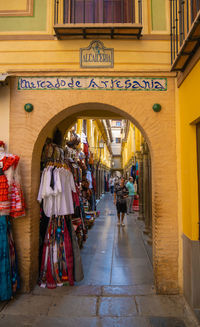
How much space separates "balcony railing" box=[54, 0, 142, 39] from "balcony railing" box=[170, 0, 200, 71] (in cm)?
58

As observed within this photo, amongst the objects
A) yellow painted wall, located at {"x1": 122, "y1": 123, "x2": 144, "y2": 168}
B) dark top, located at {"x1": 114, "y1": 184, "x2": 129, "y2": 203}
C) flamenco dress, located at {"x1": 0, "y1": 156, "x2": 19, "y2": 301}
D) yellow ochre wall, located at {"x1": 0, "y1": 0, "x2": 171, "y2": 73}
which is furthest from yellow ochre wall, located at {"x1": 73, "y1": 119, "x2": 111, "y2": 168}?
flamenco dress, located at {"x1": 0, "y1": 156, "x2": 19, "y2": 301}

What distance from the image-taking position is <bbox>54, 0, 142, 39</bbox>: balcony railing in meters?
4.07

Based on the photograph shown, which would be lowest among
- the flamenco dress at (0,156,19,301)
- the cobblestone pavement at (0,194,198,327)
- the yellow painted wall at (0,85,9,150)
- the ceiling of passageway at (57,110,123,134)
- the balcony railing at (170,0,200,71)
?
the cobblestone pavement at (0,194,198,327)

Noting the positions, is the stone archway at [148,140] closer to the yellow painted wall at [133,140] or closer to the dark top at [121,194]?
the dark top at [121,194]

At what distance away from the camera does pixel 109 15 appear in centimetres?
466

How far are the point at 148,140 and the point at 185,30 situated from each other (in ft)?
5.69

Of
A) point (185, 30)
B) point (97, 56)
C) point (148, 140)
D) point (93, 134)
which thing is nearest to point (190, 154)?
point (148, 140)

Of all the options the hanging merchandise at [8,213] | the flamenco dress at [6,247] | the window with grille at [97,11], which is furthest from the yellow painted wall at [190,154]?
the flamenco dress at [6,247]

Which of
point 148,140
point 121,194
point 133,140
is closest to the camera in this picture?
point 148,140

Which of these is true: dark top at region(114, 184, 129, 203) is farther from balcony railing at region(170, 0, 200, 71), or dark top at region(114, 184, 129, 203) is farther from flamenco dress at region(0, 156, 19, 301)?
balcony railing at region(170, 0, 200, 71)

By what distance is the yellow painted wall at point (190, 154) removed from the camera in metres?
3.45

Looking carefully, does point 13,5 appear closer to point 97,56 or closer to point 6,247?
point 97,56

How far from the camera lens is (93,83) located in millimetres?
4309

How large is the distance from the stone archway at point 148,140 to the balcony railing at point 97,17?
96cm
